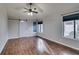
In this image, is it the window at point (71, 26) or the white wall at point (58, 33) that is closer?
the window at point (71, 26)

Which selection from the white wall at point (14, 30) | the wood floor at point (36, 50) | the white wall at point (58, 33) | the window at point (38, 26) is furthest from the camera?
the window at point (38, 26)

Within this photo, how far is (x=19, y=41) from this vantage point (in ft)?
14.3

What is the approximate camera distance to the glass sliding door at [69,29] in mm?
3682

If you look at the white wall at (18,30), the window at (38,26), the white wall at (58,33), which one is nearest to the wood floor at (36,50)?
the white wall at (58,33)

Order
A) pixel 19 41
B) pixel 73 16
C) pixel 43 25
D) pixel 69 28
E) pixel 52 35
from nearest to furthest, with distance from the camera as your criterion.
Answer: pixel 73 16 → pixel 69 28 → pixel 19 41 → pixel 52 35 → pixel 43 25

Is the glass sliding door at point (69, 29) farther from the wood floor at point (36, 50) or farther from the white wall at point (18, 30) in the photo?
the white wall at point (18, 30)

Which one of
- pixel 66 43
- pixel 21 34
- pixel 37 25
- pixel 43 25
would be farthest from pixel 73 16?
pixel 37 25

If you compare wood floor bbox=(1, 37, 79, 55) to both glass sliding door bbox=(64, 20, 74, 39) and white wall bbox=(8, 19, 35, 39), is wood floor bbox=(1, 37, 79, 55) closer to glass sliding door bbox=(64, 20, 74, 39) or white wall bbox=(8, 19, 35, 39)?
white wall bbox=(8, 19, 35, 39)

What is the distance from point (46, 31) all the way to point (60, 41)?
1.82 m

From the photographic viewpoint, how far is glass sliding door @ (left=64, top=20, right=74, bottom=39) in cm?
368

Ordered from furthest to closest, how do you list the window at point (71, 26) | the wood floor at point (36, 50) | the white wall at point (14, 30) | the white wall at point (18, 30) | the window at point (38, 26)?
the window at point (38, 26), the white wall at point (14, 30), the white wall at point (18, 30), the window at point (71, 26), the wood floor at point (36, 50)

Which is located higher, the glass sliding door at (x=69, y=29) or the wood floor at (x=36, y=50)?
the glass sliding door at (x=69, y=29)

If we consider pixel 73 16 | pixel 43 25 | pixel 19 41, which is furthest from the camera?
pixel 43 25

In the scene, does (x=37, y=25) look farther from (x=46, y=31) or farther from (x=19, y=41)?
(x=19, y=41)
